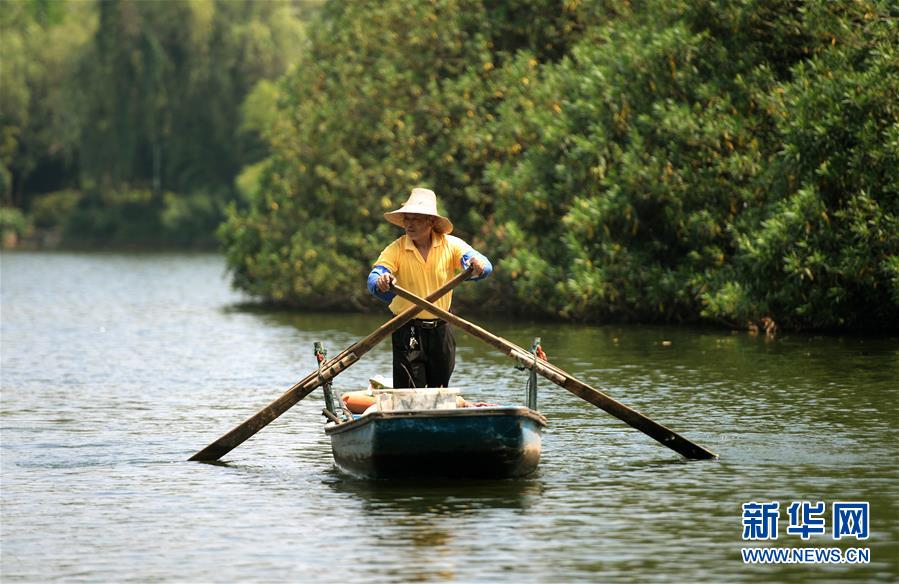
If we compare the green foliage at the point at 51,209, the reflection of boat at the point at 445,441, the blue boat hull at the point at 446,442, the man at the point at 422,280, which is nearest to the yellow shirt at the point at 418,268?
the man at the point at 422,280

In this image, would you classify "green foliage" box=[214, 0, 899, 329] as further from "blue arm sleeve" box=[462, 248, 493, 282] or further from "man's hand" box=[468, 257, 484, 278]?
"man's hand" box=[468, 257, 484, 278]

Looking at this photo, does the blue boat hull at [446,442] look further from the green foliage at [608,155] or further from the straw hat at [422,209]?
the green foliage at [608,155]

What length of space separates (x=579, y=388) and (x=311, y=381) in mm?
2350

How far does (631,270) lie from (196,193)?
57.8 meters

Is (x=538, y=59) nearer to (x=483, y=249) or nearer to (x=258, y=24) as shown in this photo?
(x=483, y=249)

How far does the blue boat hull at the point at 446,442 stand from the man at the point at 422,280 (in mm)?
953

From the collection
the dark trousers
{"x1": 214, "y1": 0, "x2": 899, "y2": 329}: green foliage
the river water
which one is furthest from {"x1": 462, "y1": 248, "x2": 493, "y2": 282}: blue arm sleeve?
{"x1": 214, "y1": 0, "x2": 899, "y2": 329}: green foliage

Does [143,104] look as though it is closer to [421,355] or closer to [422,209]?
[421,355]

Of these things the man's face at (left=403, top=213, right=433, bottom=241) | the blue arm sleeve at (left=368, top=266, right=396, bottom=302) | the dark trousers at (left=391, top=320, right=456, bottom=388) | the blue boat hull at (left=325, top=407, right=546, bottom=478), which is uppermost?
the man's face at (left=403, top=213, right=433, bottom=241)

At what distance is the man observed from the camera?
14172mm

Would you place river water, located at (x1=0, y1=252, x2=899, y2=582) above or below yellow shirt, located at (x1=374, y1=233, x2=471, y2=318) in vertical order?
below

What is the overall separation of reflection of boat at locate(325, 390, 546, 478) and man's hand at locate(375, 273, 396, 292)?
1.02 metres

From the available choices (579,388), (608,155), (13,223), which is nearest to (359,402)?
(579,388)

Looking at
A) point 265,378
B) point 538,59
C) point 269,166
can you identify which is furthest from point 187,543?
point 269,166
